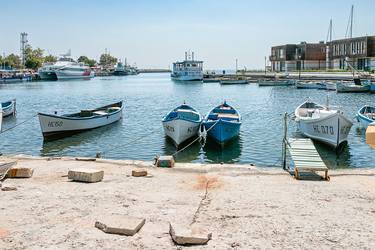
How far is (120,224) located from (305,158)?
745cm

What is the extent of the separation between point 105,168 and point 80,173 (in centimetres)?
198

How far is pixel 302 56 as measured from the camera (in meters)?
132

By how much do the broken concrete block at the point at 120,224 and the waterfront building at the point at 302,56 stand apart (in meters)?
129

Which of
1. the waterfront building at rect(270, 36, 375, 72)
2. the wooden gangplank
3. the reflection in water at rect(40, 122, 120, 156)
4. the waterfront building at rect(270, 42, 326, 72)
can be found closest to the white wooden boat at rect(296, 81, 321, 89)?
the waterfront building at rect(270, 36, 375, 72)

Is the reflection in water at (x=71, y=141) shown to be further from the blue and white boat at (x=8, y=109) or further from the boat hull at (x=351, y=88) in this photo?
the boat hull at (x=351, y=88)

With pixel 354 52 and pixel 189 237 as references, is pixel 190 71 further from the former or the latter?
pixel 189 237

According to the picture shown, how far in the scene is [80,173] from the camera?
1266 centimetres

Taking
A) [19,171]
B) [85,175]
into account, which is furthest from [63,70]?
[85,175]

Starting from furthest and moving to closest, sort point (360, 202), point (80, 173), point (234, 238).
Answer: point (80, 173)
point (360, 202)
point (234, 238)

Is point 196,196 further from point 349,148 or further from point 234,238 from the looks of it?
point 349,148

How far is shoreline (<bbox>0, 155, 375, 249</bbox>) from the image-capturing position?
8.22 meters

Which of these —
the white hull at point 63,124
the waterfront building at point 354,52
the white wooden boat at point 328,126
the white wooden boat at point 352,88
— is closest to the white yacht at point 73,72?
the waterfront building at point 354,52

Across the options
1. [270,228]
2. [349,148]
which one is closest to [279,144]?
[349,148]

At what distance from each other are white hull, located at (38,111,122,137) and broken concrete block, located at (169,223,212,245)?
878 inches
